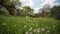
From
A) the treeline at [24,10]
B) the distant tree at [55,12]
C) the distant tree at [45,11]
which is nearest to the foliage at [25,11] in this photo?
the treeline at [24,10]

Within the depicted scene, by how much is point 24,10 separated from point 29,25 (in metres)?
0.21

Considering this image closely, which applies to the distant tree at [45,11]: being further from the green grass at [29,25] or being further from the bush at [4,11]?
the bush at [4,11]

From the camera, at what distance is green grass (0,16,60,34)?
2.10 m

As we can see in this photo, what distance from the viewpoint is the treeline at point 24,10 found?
2130 millimetres

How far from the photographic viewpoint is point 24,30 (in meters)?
2.10

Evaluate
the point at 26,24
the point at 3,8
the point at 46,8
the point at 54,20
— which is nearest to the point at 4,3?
the point at 3,8

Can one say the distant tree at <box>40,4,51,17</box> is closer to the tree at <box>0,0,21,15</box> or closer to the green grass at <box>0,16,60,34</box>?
the green grass at <box>0,16,60,34</box>

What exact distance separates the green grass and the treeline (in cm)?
6

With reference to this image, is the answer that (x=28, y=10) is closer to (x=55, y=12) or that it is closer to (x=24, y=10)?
(x=24, y=10)

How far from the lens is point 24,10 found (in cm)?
214

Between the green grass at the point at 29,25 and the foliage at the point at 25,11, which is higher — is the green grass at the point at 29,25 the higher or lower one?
the lower one

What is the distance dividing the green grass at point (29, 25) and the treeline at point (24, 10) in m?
0.06

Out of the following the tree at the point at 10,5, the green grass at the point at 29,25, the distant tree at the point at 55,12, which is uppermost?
the tree at the point at 10,5

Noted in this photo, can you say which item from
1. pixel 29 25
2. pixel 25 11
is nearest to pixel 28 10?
pixel 25 11
